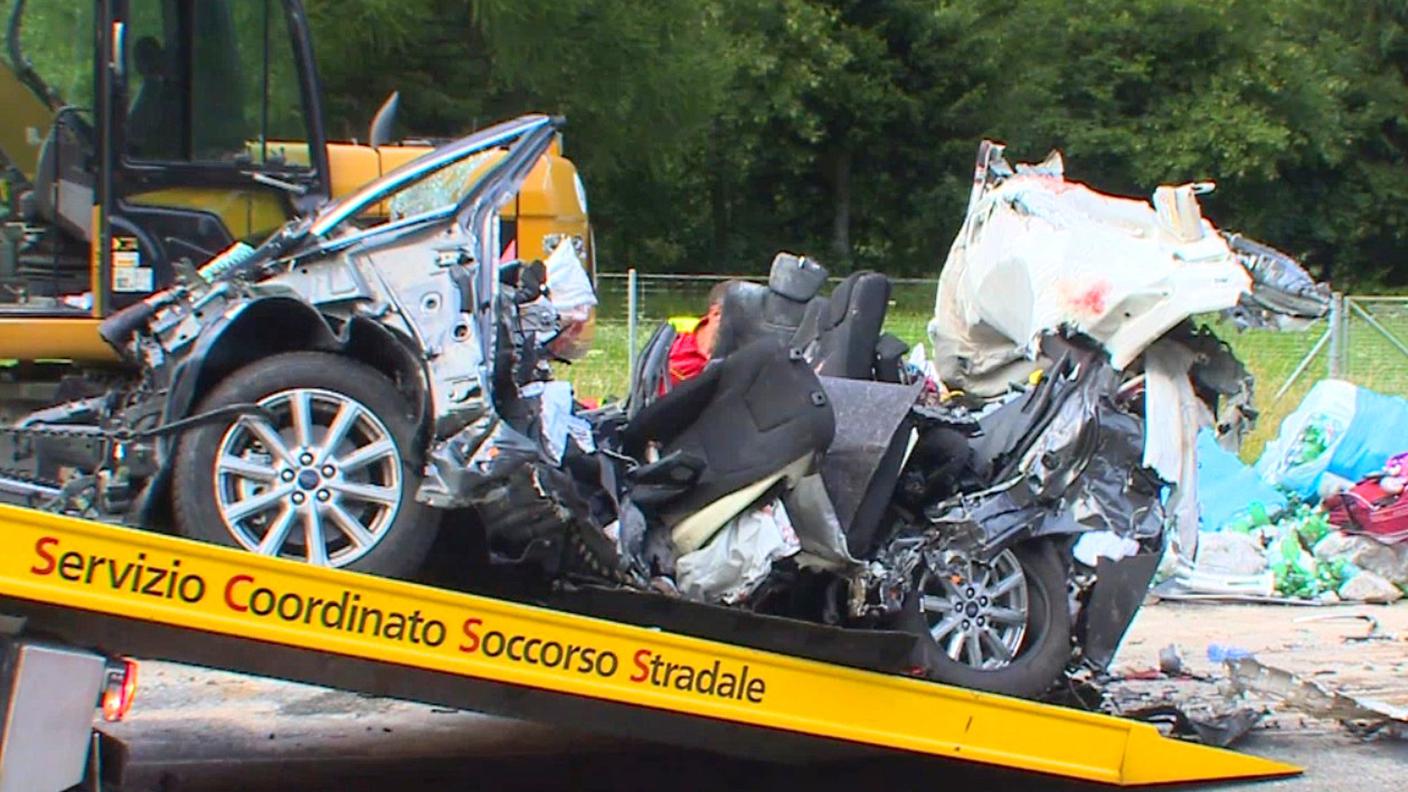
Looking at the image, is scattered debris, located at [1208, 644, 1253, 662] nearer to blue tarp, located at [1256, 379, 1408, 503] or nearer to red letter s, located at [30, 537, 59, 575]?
blue tarp, located at [1256, 379, 1408, 503]

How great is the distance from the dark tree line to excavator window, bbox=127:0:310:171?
2209cm

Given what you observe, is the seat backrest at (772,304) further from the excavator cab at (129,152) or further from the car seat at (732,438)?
the excavator cab at (129,152)

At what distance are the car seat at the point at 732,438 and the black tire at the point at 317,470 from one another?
0.83m

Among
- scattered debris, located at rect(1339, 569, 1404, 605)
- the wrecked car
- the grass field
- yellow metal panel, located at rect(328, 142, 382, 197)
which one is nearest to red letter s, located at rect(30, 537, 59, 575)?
the wrecked car

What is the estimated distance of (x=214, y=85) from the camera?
7430mm

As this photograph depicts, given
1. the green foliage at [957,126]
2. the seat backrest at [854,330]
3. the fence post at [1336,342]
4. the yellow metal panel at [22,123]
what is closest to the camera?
the seat backrest at [854,330]

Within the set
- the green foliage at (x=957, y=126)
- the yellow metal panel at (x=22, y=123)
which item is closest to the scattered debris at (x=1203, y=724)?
the yellow metal panel at (x=22, y=123)

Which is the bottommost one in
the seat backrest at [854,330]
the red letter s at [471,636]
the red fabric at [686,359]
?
the red letter s at [471,636]

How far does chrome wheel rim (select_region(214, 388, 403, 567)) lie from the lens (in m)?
5.11

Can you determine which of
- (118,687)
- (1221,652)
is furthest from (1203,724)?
(118,687)

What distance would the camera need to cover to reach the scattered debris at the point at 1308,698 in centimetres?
713

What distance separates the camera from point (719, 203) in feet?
121

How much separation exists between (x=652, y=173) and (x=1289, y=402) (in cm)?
1869

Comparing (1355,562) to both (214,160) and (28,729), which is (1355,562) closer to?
(214,160)
